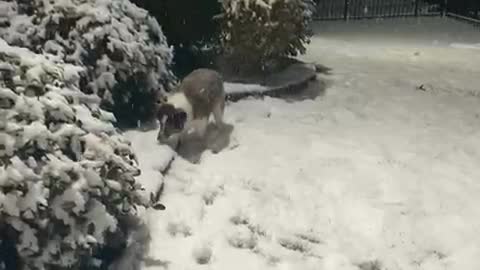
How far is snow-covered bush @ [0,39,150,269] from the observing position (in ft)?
10.4

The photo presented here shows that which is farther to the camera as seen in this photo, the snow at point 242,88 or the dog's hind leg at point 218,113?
the snow at point 242,88

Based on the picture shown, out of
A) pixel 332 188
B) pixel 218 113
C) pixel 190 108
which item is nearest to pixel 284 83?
pixel 218 113

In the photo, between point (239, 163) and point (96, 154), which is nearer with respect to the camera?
point (96, 154)

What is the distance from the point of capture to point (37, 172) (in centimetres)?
328

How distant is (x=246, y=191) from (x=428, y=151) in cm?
195

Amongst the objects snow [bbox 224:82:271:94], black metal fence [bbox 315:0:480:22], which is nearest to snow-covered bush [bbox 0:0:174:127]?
snow [bbox 224:82:271:94]

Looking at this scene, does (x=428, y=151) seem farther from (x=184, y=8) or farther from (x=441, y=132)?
Answer: (x=184, y=8)

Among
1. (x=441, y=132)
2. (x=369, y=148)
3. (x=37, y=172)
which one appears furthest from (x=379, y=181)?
(x=37, y=172)

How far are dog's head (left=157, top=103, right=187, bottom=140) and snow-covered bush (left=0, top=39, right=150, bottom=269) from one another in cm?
148

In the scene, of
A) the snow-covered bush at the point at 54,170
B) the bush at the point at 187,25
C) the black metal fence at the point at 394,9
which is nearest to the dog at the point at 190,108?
the snow-covered bush at the point at 54,170

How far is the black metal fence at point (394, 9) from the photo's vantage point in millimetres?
16766

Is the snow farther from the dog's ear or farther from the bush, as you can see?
the dog's ear

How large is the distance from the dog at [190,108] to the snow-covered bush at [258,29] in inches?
74.0

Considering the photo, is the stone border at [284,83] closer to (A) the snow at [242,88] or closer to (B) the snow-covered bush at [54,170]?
(A) the snow at [242,88]
